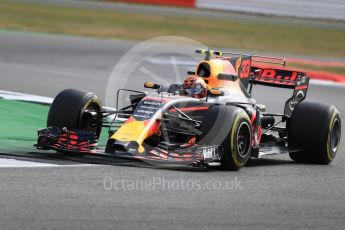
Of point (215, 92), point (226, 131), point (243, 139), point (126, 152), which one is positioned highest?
point (215, 92)

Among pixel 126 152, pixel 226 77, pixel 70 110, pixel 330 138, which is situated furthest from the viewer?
pixel 330 138

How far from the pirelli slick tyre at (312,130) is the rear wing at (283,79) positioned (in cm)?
82

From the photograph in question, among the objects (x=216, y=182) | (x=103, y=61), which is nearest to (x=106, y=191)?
(x=216, y=182)

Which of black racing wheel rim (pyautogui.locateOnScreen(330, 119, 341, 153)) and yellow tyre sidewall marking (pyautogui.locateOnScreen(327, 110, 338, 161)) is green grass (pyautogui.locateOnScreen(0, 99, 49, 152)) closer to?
yellow tyre sidewall marking (pyautogui.locateOnScreen(327, 110, 338, 161))

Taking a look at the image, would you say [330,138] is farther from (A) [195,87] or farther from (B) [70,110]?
(B) [70,110]

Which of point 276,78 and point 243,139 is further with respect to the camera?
point 276,78

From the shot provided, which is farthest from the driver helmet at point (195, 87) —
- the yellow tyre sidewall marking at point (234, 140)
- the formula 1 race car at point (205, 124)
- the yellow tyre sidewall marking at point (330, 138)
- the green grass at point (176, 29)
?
the green grass at point (176, 29)

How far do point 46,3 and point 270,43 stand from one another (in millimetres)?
11621

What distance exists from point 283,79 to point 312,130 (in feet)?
4.26

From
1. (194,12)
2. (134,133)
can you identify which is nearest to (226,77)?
(134,133)

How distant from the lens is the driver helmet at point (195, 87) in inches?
422

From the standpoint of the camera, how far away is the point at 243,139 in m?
10.2

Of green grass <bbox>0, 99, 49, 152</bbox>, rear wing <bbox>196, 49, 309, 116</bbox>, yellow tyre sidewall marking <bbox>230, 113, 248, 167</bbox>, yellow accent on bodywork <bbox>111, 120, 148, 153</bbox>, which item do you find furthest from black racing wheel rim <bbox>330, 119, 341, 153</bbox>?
green grass <bbox>0, 99, 49, 152</bbox>

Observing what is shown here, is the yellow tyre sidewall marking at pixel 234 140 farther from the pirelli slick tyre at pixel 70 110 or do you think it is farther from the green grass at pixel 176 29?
the green grass at pixel 176 29
